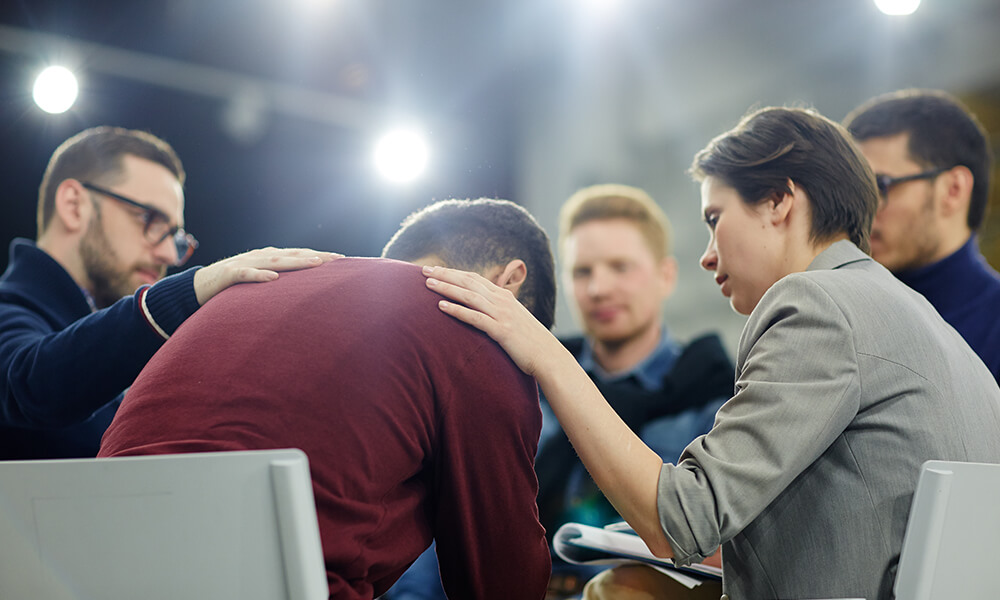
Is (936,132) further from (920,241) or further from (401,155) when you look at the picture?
(401,155)

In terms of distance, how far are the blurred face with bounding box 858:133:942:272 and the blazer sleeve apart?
48.5 inches

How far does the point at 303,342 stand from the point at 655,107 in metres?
1.65

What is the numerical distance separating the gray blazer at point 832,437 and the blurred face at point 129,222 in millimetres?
1176

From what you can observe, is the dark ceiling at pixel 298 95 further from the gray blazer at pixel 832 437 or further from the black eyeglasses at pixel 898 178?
the gray blazer at pixel 832 437

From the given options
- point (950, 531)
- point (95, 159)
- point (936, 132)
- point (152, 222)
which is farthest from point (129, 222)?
point (936, 132)

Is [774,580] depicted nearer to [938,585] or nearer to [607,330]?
[938,585]

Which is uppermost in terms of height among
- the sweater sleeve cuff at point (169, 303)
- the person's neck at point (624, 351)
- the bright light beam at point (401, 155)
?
the bright light beam at point (401, 155)

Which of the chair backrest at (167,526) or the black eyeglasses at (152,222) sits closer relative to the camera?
the chair backrest at (167,526)

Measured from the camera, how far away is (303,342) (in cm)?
90

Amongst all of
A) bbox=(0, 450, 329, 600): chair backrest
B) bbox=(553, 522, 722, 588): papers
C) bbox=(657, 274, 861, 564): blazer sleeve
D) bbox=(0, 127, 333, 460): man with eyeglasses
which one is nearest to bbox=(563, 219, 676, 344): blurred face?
bbox=(553, 522, 722, 588): papers

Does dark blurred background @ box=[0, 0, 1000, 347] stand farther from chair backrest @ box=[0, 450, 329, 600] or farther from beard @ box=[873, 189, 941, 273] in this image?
chair backrest @ box=[0, 450, 329, 600]

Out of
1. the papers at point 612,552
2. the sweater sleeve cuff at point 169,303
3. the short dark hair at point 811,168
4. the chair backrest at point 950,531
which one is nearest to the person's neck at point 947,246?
the short dark hair at point 811,168

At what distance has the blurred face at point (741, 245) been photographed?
1.21 m

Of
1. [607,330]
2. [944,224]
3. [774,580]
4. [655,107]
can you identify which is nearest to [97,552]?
[774,580]
